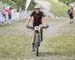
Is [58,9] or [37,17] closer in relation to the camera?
[37,17]

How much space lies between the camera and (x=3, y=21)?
3328 centimetres

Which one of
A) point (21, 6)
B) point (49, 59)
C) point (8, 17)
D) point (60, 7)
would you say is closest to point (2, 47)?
point (49, 59)

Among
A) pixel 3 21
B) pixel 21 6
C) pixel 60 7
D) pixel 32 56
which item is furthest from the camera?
pixel 60 7

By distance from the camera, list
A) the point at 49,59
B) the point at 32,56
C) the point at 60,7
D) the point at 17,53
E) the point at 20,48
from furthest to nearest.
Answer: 1. the point at 60,7
2. the point at 20,48
3. the point at 17,53
4. the point at 32,56
5. the point at 49,59

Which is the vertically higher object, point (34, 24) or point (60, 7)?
point (34, 24)

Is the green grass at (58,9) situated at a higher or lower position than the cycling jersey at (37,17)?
lower

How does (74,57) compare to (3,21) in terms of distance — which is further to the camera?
(3,21)

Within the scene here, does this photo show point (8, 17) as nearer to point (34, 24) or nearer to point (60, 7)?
point (34, 24)

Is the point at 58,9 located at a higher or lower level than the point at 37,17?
lower

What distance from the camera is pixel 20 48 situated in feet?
51.6

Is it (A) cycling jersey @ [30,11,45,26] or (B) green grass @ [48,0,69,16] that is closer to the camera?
(A) cycling jersey @ [30,11,45,26]

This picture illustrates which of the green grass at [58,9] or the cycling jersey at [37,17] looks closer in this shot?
the cycling jersey at [37,17]

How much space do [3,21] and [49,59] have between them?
21.4 meters

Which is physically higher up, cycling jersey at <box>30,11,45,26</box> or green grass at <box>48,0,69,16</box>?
cycling jersey at <box>30,11,45,26</box>
